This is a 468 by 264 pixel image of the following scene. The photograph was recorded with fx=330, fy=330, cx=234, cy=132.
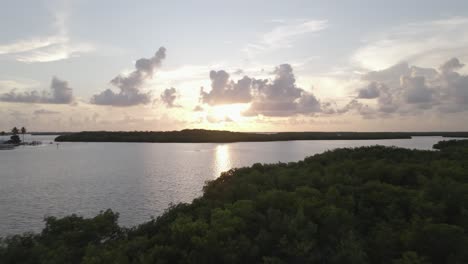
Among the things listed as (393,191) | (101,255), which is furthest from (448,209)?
(101,255)

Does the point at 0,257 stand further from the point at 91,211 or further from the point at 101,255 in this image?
the point at 91,211

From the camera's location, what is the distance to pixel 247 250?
14.0m

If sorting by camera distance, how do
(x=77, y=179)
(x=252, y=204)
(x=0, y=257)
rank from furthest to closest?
(x=77, y=179) → (x=252, y=204) → (x=0, y=257)

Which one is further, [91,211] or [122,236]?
[91,211]

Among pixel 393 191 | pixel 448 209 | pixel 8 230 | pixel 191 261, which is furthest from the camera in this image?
pixel 8 230

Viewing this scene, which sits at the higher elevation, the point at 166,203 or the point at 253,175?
the point at 253,175

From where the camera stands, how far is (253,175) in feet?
95.9

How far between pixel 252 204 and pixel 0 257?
12.6 meters

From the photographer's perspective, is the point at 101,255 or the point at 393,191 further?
the point at 393,191

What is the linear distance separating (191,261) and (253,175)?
16.0 m

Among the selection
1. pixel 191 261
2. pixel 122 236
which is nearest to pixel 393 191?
pixel 191 261

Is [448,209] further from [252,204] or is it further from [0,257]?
[0,257]

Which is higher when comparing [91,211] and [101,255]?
[101,255]

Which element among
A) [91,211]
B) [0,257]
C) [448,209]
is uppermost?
[448,209]
